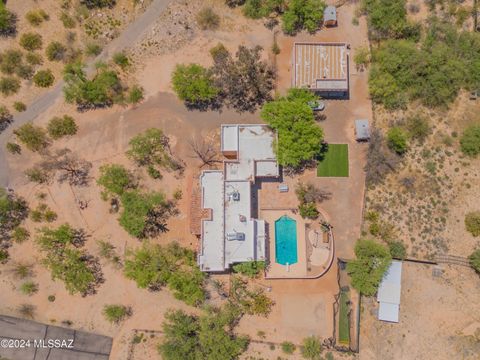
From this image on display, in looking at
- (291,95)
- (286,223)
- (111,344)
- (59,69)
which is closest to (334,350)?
(286,223)

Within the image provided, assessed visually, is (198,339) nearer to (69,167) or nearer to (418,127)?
(69,167)

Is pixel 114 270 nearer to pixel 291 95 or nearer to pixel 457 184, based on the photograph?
pixel 291 95

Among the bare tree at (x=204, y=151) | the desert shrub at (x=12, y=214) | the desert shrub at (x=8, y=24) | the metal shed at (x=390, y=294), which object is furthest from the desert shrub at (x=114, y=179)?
the metal shed at (x=390, y=294)

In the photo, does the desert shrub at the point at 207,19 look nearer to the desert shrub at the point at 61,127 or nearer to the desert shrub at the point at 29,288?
the desert shrub at the point at 61,127

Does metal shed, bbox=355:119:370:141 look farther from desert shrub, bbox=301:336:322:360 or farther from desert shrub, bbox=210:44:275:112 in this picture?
desert shrub, bbox=301:336:322:360

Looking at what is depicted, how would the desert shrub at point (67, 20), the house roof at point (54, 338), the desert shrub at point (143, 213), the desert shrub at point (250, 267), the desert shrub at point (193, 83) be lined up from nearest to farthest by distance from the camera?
the desert shrub at point (250, 267) < the desert shrub at point (143, 213) < the house roof at point (54, 338) < the desert shrub at point (193, 83) < the desert shrub at point (67, 20)

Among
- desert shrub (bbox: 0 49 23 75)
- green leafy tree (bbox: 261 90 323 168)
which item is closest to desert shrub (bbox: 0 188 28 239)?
desert shrub (bbox: 0 49 23 75)
